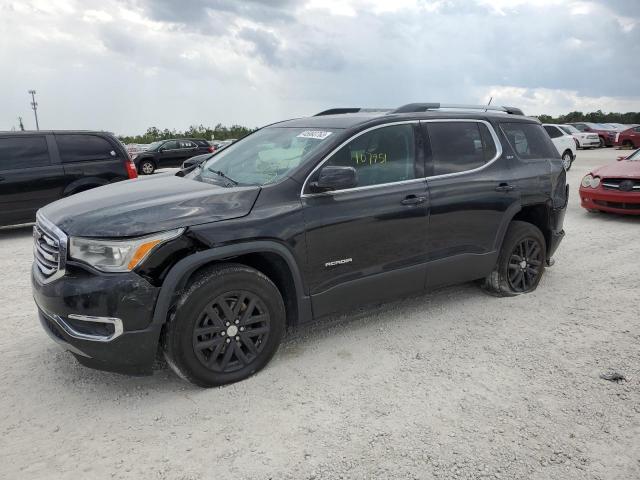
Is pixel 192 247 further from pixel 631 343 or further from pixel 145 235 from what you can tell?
pixel 631 343

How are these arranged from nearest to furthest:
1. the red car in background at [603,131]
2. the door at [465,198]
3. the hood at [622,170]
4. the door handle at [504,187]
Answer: the door at [465,198] < the door handle at [504,187] < the hood at [622,170] < the red car in background at [603,131]

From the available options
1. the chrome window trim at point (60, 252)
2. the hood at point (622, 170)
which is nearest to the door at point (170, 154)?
the hood at point (622, 170)

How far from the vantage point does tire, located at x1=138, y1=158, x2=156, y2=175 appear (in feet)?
72.3

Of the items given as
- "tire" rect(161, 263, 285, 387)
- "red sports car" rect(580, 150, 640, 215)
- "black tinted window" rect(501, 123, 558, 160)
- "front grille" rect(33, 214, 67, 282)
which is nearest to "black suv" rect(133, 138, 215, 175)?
"red sports car" rect(580, 150, 640, 215)

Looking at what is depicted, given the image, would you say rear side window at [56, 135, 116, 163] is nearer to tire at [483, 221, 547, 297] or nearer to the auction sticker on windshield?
the auction sticker on windshield

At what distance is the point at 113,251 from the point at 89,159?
6.68 metres

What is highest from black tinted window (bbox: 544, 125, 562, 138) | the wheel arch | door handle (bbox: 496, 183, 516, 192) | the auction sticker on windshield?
black tinted window (bbox: 544, 125, 562, 138)

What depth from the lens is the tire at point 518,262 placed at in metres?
4.84

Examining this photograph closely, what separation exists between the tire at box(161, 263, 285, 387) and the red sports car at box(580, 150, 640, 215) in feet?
24.4

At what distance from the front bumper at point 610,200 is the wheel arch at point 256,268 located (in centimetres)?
716

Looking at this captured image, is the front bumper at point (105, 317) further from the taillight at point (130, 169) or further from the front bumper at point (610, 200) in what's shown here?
the front bumper at point (610, 200)

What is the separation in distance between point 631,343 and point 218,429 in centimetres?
311

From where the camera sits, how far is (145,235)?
3.02 meters

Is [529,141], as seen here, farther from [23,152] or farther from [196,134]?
[196,134]
